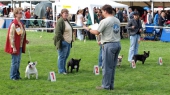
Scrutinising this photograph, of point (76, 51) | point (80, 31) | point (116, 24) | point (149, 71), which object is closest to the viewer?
point (116, 24)

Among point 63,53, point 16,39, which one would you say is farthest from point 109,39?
point 63,53

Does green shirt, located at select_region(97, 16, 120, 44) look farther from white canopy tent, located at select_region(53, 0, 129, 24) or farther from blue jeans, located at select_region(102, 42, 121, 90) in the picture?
white canopy tent, located at select_region(53, 0, 129, 24)

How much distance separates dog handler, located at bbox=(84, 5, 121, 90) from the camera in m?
9.07

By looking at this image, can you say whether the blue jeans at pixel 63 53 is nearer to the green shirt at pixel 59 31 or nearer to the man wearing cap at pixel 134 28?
the green shirt at pixel 59 31

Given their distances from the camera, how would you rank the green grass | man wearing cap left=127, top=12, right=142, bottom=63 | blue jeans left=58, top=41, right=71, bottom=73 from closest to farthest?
the green grass < blue jeans left=58, top=41, right=71, bottom=73 < man wearing cap left=127, top=12, right=142, bottom=63

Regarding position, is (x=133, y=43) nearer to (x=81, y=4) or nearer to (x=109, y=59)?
(x=109, y=59)

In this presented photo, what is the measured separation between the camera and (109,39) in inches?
358

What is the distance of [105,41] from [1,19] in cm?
2651

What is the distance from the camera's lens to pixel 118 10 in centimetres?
2933

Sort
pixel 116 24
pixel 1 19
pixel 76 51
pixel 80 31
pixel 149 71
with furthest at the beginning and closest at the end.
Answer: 1. pixel 1 19
2. pixel 80 31
3. pixel 76 51
4. pixel 149 71
5. pixel 116 24

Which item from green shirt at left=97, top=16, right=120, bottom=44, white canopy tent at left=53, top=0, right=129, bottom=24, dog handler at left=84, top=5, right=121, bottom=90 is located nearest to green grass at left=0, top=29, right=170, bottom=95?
dog handler at left=84, top=5, right=121, bottom=90

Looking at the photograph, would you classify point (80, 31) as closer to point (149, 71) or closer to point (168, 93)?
point (149, 71)

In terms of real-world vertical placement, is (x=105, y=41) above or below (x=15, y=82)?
above

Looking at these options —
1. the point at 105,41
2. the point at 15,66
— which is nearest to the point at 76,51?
the point at 15,66
